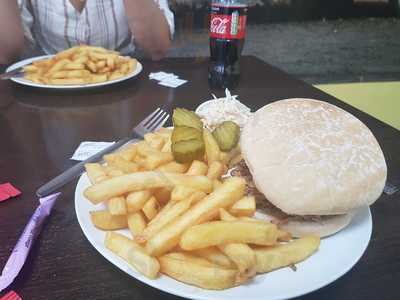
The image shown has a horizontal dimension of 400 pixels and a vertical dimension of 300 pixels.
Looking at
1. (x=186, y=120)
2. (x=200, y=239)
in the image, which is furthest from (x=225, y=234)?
(x=186, y=120)

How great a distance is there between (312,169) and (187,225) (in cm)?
36

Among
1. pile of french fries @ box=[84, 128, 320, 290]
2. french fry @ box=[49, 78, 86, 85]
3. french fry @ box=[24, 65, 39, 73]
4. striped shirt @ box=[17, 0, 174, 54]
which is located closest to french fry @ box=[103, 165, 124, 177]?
pile of french fries @ box=[84, 128, 320, 290]

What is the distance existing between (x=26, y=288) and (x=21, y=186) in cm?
42

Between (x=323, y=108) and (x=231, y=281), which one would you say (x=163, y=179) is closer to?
(x=231, y=281)

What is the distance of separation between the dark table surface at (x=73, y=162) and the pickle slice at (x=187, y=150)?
0.33 meters

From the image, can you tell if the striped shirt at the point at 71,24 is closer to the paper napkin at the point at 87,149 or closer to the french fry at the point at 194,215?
the paper napkin at the point at 87,149

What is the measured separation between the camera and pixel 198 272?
2.32 ft

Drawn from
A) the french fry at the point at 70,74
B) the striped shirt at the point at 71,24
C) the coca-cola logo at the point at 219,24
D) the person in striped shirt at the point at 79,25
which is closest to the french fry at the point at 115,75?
the french fry at the point at 70,74

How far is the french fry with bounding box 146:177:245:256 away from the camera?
2.44ft

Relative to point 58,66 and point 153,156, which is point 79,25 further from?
point 153,156

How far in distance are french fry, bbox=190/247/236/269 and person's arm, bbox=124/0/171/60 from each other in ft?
6.49

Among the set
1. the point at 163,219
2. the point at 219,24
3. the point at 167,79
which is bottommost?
the point at 167,79

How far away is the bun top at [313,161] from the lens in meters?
0.89

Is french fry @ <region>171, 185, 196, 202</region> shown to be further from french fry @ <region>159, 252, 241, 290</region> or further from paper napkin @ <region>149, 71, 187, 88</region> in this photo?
paper napkin @ <region>149, 71, 187, 88</region>
